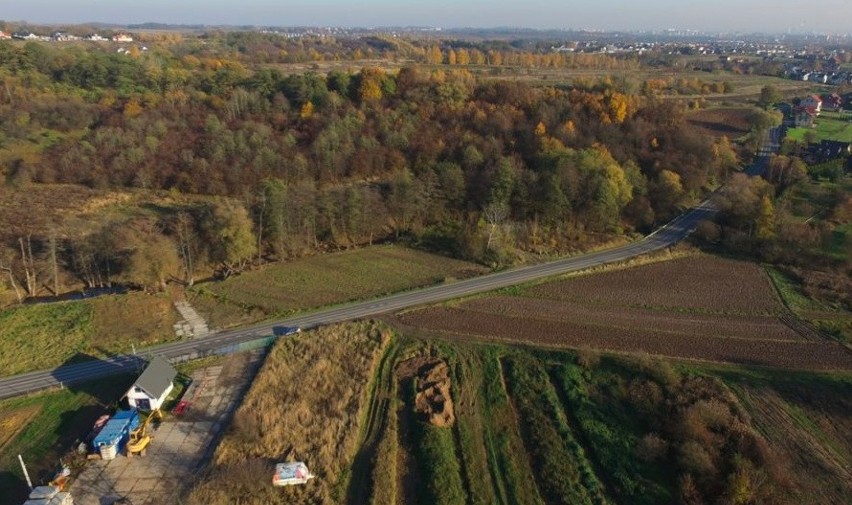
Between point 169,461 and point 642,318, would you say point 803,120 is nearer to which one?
point 642,318

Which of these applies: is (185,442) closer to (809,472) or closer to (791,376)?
(809,472)

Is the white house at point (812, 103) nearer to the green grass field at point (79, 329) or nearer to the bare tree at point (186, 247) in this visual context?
the bare tree at point (186, 247)

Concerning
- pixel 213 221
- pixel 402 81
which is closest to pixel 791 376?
pixel 213 221

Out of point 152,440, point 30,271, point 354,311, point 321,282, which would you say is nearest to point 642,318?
point 354,311

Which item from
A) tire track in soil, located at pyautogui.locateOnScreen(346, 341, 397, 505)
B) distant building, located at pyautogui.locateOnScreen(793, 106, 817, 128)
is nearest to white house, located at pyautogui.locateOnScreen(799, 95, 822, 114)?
distant building, located at pyautogui.locateOnScreen(793, 106, 817, 128)

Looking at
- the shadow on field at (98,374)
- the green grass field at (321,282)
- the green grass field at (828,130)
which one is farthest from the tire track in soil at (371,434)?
the green grass field at (828,130)
